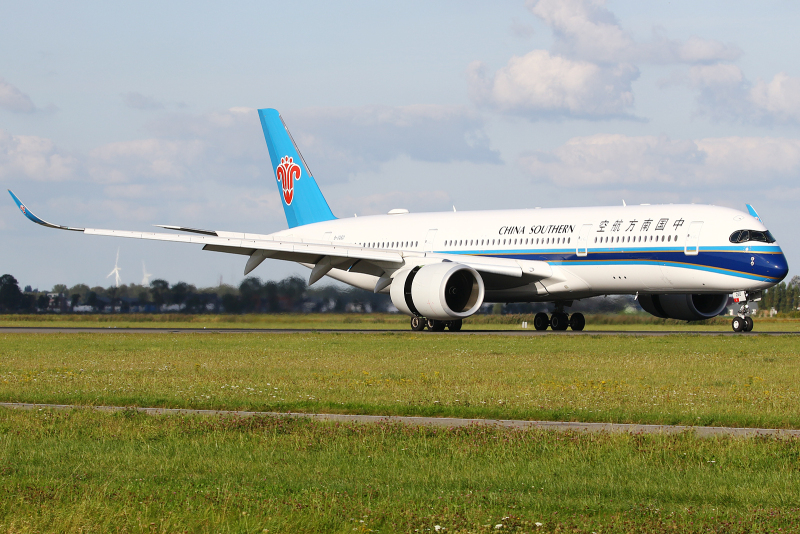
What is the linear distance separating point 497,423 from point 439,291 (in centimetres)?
1984

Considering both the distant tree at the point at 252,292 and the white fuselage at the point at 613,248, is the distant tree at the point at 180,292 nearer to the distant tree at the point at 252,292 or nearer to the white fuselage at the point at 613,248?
the distant tree at the point at 252,292

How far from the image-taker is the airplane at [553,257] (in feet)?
100

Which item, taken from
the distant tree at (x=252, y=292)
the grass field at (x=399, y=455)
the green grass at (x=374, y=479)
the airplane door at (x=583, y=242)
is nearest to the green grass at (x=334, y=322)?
the distant tree at (x=252, y=292)

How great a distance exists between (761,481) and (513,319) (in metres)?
37.9

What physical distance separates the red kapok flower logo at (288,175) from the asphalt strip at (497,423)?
31.6 meters

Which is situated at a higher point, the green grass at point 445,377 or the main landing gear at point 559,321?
the main landing gear at point 559,321

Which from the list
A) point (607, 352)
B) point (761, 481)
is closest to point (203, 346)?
point (607, 352)

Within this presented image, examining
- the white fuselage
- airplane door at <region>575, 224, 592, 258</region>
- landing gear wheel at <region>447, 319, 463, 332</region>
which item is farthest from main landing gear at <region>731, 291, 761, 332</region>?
landing gear wheel at <region>447, 319, 463, 332</region>

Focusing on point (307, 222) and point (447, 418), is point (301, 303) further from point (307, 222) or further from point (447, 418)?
point (447, 418)

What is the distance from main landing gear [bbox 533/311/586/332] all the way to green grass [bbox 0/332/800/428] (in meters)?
8.74

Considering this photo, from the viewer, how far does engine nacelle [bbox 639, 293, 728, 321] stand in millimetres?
35319

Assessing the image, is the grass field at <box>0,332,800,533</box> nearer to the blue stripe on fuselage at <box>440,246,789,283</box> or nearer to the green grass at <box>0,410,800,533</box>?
the green grass at <box>0,410,800,533</box>

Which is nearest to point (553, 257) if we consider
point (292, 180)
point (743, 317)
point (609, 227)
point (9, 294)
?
point (609, 227)

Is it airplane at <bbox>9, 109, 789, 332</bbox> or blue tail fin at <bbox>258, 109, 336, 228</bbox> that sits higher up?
blue tail fin at <bbox>258, 109, 336, 228</bbox>
